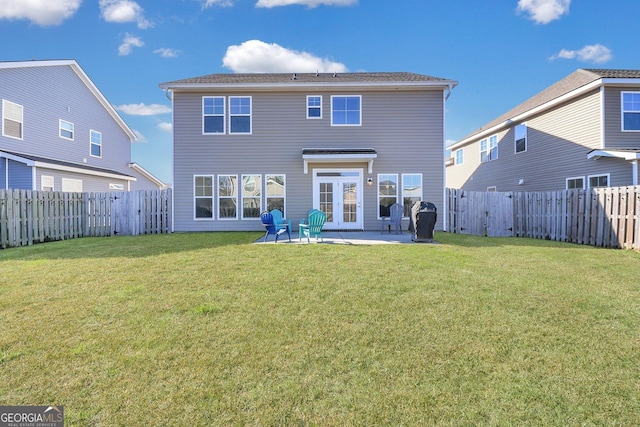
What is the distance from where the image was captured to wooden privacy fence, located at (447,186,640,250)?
855 centimetres

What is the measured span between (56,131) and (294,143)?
13339mm

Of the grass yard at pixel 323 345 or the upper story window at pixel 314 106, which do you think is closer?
the grass yard at pixel 323 345

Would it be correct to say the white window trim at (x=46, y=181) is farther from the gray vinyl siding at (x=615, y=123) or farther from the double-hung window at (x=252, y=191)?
the gray vinyl siding at (x=615, y=123)

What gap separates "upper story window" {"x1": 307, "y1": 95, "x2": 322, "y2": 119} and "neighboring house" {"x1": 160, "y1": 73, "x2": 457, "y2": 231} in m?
0.04

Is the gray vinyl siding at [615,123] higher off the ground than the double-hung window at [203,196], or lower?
higher

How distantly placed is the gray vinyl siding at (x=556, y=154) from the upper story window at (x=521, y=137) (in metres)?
0.24

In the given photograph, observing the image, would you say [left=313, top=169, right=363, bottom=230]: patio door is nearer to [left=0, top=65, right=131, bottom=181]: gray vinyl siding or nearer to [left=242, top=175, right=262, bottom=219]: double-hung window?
[left=242, top=175, right=262, bottom=219]: double-hung window

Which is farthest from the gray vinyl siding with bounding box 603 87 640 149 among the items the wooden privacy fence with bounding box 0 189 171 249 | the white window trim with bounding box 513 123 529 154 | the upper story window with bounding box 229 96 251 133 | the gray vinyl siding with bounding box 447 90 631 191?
the wooden privacy fence with bounding box 0 189 171 249

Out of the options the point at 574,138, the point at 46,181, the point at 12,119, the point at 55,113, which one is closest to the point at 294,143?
the point at 46,181

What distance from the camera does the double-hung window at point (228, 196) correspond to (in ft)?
41.8

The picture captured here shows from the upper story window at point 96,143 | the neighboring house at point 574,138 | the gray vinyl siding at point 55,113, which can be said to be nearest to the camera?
the neighboring house at point 574,138

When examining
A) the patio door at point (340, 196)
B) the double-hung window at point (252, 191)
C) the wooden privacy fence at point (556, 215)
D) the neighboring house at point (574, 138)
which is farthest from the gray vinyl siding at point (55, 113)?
the neighboring house at point (574, 138)

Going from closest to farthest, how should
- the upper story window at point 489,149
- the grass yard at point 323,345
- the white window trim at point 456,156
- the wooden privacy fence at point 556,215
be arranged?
1. the grass yard at point 323,345
2. the wooden privacy fence at point 556,215
3. the upper story window at point 489,149
4. the white window trim at point 456,156

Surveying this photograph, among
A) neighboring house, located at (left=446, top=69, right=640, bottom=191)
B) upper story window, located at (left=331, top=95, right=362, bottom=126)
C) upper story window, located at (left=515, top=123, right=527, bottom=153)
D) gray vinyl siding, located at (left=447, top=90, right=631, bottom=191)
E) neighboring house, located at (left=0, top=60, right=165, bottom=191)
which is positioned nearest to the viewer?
neighboring house, located at (left=446, top=69, right=640, bottom=191)
